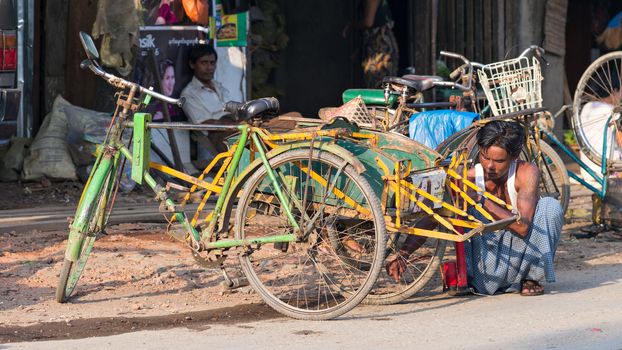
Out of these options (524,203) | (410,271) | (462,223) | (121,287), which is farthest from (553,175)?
(121,287)

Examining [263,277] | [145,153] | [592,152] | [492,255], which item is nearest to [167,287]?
[263,277]

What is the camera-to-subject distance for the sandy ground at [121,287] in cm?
599

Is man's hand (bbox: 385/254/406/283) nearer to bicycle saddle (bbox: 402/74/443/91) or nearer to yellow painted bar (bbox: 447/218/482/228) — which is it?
yellow painted bar (bbox: 447/218/482/228)

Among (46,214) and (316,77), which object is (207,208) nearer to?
(46,214)

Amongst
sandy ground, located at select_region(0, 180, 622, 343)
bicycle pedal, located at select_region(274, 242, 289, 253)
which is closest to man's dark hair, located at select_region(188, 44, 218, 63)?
sandy ground, located at select_region(0, 180, 622, 343)

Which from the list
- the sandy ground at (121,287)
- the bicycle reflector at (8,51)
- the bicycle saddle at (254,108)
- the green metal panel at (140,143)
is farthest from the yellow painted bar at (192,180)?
the bicycle reflector at (8,51)

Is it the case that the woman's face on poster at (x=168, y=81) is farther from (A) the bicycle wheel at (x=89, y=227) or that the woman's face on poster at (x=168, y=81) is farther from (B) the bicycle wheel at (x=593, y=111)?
(A) the bicycle wheel at (x=89, y=227)

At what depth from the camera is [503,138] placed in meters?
6.59

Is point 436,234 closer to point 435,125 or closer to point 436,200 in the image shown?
point 436,200

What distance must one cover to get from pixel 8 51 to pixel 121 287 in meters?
2.58

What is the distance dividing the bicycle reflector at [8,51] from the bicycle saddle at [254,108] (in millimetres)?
2964

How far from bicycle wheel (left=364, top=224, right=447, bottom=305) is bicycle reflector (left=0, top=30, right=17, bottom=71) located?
353cm

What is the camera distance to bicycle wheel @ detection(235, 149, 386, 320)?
584 centimetres

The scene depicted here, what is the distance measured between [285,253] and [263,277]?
0.65m
